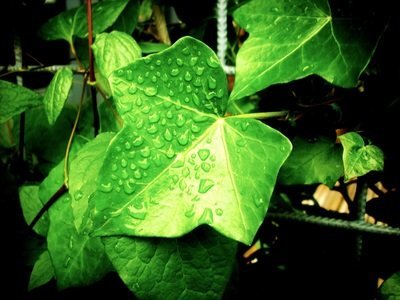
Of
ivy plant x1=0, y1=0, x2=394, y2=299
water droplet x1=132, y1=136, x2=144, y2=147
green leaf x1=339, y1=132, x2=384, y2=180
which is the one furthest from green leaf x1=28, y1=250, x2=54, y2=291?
green leaf x1=339, y1=132, x2=384, y2=180

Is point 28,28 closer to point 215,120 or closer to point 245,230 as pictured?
point 215,120

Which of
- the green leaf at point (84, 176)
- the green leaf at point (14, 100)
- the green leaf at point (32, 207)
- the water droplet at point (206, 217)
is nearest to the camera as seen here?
the water droplet at point (206, 217)

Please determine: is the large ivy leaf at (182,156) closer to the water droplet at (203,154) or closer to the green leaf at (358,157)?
the water droplet at (203,154)

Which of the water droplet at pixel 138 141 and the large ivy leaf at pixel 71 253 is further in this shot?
the large ivy leaf at pixel 71 253

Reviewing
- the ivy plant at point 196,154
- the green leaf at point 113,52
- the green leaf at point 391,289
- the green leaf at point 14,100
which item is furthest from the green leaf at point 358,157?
the green leaf at point 14,100

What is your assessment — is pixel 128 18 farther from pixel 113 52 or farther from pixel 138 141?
pixel 138 141
